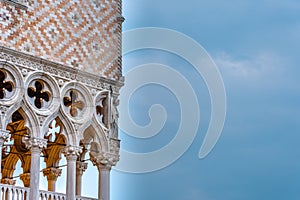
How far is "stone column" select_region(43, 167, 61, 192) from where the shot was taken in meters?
20.3

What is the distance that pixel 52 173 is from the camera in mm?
20406

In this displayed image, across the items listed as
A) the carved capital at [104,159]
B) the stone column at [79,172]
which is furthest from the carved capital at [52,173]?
the carved capital at [104,159]

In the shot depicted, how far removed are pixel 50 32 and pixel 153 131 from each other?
3.42 m

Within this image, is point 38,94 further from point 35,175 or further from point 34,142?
point 35,175

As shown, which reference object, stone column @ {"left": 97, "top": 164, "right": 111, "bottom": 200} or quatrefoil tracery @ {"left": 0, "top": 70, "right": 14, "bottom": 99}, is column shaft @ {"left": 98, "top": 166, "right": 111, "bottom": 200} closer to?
stone column @ {"left": 97, "top": 164, "right": 111, "bottom": 200}

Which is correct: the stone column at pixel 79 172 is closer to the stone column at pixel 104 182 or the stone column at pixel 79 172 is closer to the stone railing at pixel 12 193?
the stone column at pixel 104 182

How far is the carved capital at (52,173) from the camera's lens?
802 inches

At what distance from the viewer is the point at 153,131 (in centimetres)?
1838

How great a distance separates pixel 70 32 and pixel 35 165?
3346 mm

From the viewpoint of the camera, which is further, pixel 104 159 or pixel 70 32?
pixel 104 159

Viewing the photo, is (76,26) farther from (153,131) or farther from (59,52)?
(153,131)

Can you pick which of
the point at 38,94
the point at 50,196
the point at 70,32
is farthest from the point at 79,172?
the point at 70,32

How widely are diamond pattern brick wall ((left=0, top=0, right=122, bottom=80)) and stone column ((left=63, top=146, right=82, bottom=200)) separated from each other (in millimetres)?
1943

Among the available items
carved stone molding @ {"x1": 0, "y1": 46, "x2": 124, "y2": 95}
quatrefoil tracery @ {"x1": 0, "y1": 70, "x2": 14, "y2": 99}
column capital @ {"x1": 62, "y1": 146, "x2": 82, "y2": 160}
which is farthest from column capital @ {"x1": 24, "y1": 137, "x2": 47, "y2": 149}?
carved stone molding @ {"x1": 0, "y1": 46, "x2": 124, "y2": 95}
